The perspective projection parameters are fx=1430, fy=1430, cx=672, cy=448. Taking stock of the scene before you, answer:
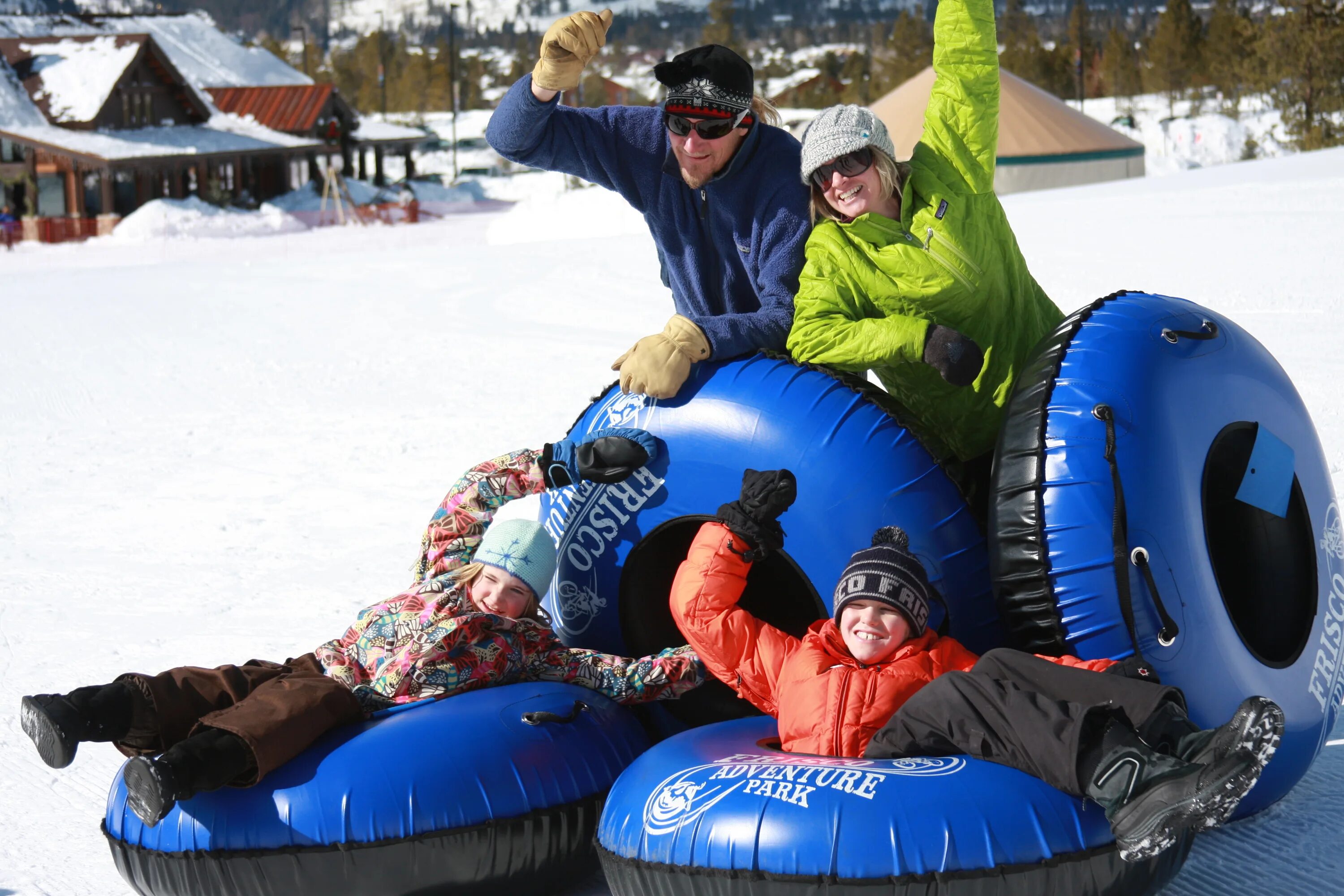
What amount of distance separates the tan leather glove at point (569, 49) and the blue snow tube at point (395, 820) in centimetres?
180

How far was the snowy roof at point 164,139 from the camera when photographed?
31.9 m

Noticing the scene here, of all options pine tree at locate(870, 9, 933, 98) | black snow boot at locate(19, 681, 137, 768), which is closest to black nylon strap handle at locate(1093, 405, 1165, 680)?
black snow boot at locate(19, 681, 137, 768)

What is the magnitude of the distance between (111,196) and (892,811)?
3320cm

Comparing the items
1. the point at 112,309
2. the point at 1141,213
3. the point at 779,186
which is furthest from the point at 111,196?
the point at 779,186

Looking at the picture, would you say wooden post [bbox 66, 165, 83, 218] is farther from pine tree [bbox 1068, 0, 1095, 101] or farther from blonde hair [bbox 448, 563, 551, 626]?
pine tree [bbox 1068, 0, 1095, 101]

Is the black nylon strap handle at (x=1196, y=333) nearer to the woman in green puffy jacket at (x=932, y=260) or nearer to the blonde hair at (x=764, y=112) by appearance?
the woman in green puffy jacket at (x=932, y=260)

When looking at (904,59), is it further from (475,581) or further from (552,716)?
(552,716)

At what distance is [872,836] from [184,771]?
1.43 m

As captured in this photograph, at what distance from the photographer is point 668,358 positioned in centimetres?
375

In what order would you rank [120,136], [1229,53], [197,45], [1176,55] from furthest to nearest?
1. [1176,55]
2. [1229,53]
3. [197,45]
4. [120,136]

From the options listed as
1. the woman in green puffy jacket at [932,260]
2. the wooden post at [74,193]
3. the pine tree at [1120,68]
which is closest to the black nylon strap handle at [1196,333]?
the woman in green puffy jacket at [932,260]

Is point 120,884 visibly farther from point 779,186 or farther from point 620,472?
point 779,186

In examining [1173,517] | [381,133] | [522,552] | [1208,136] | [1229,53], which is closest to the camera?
[1173,517]

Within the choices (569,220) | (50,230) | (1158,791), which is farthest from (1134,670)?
(50,230)
